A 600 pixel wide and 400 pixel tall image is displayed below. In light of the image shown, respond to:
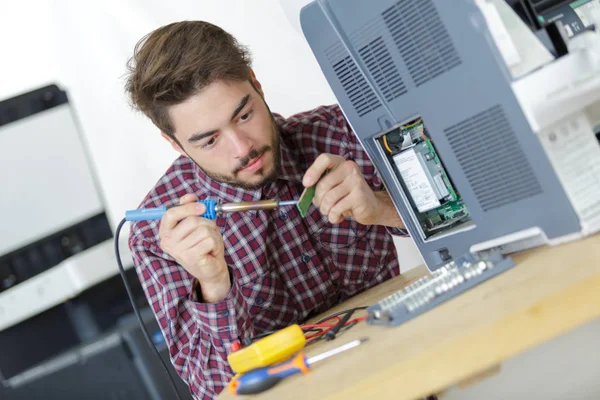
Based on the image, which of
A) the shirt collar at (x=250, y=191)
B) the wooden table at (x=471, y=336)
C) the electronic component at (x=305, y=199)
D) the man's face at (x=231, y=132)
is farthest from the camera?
the shirt collar at (x=250, y=191)

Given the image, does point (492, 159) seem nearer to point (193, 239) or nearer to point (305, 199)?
point (305, 199)

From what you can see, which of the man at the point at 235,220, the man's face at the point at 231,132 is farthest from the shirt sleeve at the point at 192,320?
the man's face at the point at 231,132

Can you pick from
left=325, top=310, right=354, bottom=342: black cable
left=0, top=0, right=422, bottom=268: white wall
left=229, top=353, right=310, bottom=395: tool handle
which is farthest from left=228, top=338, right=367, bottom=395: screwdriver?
left=0, top=0, right=422, bottom=268: white wall

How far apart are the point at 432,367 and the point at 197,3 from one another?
6.91 ft

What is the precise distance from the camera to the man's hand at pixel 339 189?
1225 mm

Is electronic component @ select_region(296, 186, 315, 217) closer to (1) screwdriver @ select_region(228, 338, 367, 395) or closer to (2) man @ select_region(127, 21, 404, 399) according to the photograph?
(2) man @ select_region(127, 21, 404, 399)

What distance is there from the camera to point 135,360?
1849mm

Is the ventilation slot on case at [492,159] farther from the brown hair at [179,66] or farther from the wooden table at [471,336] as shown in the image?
the brown hair at [179,66]

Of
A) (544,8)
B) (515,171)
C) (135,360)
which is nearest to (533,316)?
(515,171)

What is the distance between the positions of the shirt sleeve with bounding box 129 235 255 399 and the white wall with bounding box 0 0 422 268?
2.92 feet

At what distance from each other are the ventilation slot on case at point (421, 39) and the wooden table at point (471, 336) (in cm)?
32

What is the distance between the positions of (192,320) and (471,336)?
0.92m

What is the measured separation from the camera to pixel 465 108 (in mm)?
961

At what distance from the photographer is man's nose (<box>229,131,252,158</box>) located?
145cm
